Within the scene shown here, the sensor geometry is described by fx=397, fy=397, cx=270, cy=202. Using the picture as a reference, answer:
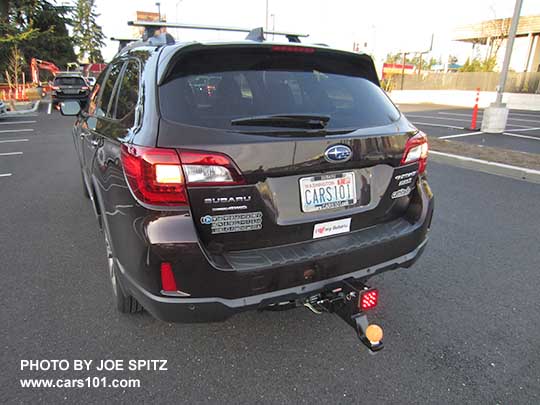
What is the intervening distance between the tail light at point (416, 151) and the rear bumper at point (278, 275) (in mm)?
427

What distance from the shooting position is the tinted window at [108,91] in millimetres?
3008

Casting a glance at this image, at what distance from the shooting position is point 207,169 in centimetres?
184

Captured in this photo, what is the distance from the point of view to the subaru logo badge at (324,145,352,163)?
2061 millimetres

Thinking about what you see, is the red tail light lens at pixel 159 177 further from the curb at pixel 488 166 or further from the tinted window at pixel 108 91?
the curb at pixel 488 166

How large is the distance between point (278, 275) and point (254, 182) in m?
0.48

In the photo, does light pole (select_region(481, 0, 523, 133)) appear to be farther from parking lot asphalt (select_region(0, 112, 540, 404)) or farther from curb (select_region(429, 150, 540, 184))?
parking lot asphalt (select_region(0, 112, 540, 404))

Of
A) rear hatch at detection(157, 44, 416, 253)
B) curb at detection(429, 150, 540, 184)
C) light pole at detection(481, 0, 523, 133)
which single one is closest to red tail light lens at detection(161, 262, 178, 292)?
rear hatch at detection(157, 44, 416, 253)

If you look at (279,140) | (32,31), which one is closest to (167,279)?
(279,140)

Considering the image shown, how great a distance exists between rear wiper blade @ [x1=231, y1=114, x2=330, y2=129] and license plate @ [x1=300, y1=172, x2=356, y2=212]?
0.28m

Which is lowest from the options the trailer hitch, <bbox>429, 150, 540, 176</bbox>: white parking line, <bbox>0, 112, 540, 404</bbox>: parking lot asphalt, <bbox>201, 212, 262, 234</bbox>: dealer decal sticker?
<bbox>0, 112, 540, 404</bbox>: parking lot asphalt

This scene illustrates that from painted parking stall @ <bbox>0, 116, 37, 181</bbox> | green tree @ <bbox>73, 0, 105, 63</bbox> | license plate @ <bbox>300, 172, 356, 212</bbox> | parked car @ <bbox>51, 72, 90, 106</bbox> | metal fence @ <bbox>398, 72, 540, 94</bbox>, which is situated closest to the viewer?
license plate @ <bbox>300, 172, 356, 212</bbox>

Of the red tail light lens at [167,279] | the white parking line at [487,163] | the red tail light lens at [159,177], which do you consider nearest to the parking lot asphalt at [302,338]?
the red tail light lens at [167,279]

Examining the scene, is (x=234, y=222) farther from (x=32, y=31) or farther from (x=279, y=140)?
(x=32, y=31)

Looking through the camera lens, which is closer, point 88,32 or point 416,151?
point 416,151
